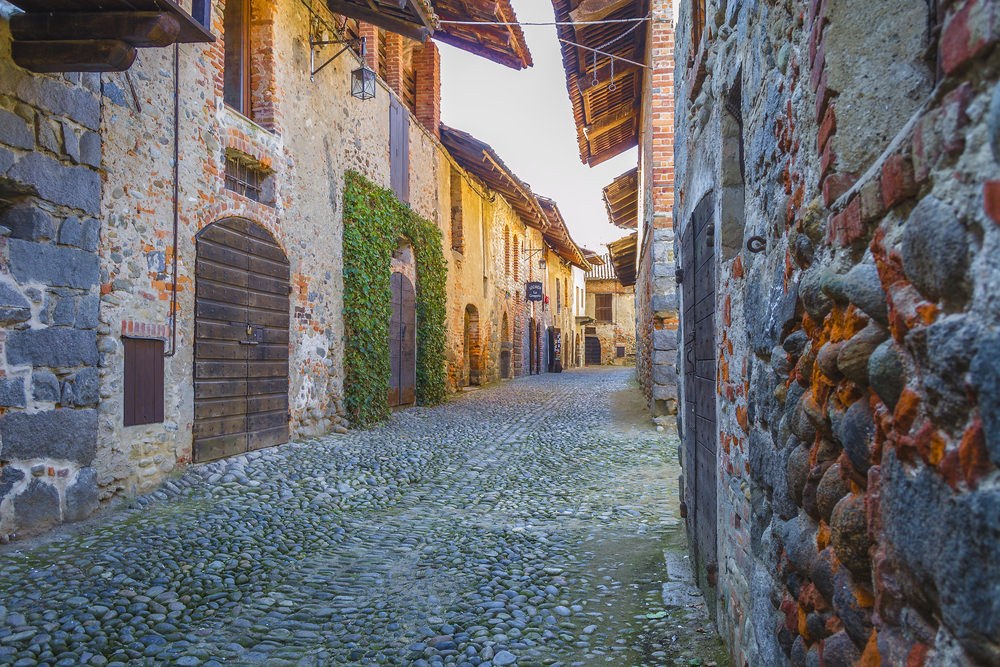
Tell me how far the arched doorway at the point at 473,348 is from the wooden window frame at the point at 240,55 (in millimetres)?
8860

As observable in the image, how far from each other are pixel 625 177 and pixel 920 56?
46.1 ft

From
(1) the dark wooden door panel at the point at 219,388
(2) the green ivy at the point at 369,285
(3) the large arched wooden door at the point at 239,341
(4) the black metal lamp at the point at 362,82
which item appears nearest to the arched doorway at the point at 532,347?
(2) the green ivy at the point at 369,285

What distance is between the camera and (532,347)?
23.6m

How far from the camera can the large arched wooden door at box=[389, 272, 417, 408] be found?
10617mm

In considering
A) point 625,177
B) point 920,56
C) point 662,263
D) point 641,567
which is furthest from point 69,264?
point 625,177

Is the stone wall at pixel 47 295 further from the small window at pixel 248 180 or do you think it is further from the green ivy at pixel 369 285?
the green ivy at pixel 369 285

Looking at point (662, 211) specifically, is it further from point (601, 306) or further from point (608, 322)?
point (601, 306)

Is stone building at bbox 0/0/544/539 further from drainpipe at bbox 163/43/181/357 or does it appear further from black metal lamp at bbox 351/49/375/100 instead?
black metal lamp at bbox 351/49/375/100

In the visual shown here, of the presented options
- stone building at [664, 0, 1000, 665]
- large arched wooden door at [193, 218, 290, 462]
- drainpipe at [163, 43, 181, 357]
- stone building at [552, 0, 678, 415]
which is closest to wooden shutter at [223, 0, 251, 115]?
large arched wooden door at [193, 218, 290, 462]

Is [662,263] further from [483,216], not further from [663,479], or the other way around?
[483,216]

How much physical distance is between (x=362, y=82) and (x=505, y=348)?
11662 mm

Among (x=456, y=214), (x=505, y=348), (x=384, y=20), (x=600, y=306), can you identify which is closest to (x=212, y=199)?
(x=384, y=20)

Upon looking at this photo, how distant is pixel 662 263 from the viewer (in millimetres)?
8562

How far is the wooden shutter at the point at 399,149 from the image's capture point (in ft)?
34.3
